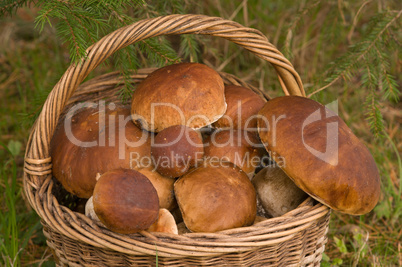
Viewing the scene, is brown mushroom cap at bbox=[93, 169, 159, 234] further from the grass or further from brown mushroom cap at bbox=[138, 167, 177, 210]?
the grass

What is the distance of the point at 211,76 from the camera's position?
190cm

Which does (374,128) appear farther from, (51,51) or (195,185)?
(51,51)

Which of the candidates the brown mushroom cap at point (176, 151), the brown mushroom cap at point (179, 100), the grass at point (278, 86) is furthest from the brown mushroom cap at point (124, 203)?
the grass at point (278, 86)

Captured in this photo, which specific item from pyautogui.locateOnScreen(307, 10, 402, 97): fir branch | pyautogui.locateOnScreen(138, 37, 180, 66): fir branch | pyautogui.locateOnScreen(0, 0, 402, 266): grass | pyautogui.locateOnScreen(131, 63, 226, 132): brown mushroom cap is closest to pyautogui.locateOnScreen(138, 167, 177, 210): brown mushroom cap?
pyautogui.locateOnScreen(131, 63, 226, 132): brown mushroom cap

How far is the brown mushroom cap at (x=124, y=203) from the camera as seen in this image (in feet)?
4.35

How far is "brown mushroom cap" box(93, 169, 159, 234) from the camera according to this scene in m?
1.33

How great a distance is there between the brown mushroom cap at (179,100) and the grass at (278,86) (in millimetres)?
453

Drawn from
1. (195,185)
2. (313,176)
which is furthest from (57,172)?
(313,176)

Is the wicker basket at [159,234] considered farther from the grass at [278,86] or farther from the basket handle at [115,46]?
the grass at [278,86]

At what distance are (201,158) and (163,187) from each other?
21 centimetres

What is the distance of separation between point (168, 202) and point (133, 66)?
769mm

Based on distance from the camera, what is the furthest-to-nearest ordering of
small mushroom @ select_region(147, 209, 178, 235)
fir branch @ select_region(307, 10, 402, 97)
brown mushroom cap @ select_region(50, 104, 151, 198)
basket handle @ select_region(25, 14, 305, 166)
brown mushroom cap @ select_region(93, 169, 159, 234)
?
1. fir branch @ select_region(307, 10, 402, 97)
2. brown mushroom cap @ select_region(50, 104, 151, 198)
3. basket handle @ select_region(25, 14, 305, 166)
4. small mushroom @ select_region(147, 209, 178, 235)
5. brown mushroom cap @ select_region(93, 169, 159, 234)

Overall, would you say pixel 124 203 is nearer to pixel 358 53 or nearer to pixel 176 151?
pixel 176 151

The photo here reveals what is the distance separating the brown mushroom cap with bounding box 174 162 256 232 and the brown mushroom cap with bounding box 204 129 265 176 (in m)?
0.19
